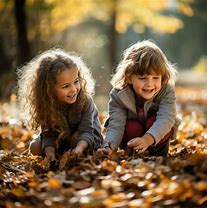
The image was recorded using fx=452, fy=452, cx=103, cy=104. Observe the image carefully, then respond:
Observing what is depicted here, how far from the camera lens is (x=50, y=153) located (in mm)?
3646

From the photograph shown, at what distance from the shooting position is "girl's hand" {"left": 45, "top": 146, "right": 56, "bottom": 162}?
3561mm

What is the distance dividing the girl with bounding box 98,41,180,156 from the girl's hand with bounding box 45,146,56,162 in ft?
1.40

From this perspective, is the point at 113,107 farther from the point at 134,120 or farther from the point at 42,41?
the point at 42,41

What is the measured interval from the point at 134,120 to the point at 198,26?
44.3m

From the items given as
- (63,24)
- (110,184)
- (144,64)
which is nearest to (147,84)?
(144,64)

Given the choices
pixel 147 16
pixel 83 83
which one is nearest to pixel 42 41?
pixel 147 16

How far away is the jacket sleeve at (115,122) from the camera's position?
3600mm

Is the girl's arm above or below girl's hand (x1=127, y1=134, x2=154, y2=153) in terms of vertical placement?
above

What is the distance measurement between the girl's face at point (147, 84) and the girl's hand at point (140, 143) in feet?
1.19

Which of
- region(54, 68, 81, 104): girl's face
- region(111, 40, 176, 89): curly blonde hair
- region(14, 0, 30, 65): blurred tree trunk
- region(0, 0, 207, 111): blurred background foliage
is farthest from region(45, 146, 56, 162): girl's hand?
region(14, 0, 30, 65): blurred tree trunk

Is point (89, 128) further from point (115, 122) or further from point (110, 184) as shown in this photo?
point (110, 184)

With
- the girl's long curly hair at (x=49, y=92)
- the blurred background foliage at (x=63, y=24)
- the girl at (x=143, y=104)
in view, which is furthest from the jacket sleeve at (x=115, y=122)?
the blurred background foliage at (x=63, y=24)

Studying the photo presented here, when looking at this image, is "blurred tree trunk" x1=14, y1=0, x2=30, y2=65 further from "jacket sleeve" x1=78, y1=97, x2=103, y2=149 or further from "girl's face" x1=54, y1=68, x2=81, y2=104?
"girl's face" x1=54, y1=68, x2=81, y2=104

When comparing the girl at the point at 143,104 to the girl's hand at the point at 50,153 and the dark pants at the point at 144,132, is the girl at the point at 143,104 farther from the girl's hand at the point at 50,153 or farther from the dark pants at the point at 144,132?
the girl's hand at the point at 50,153
